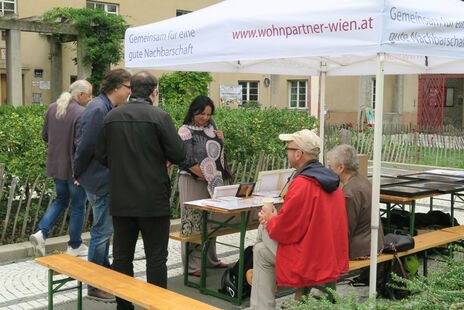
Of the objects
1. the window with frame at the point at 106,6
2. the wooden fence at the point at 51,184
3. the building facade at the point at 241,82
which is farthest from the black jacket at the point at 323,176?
the window with frame at the point at 106,6

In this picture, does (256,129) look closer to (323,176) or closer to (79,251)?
(79,251)

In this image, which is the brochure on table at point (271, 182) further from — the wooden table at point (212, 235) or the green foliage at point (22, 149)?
the green foliage at point (22, 149)

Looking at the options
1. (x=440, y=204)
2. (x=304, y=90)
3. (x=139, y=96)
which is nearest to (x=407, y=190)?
(x=139, y=96)

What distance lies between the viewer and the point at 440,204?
10.2m

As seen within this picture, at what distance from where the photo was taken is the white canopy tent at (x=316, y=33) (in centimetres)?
407

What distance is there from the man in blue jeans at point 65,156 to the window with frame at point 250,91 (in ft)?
90.7

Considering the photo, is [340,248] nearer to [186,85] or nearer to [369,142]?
[369,142]

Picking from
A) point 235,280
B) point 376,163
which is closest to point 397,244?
point 376,163

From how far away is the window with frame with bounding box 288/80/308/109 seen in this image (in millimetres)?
33656

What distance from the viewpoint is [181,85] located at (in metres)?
24.9

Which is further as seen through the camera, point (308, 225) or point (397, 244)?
point (397, 244)

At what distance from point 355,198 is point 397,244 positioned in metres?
0.82

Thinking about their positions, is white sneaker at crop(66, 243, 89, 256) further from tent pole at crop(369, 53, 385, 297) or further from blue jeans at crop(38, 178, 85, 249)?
tent pole at crop(369, 53, 385, 297)

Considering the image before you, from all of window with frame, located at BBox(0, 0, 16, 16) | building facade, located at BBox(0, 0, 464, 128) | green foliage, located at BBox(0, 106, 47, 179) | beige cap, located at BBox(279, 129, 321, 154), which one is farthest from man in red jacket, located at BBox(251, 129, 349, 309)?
window with frame, located at BBox(0, 0, 16, 16)
